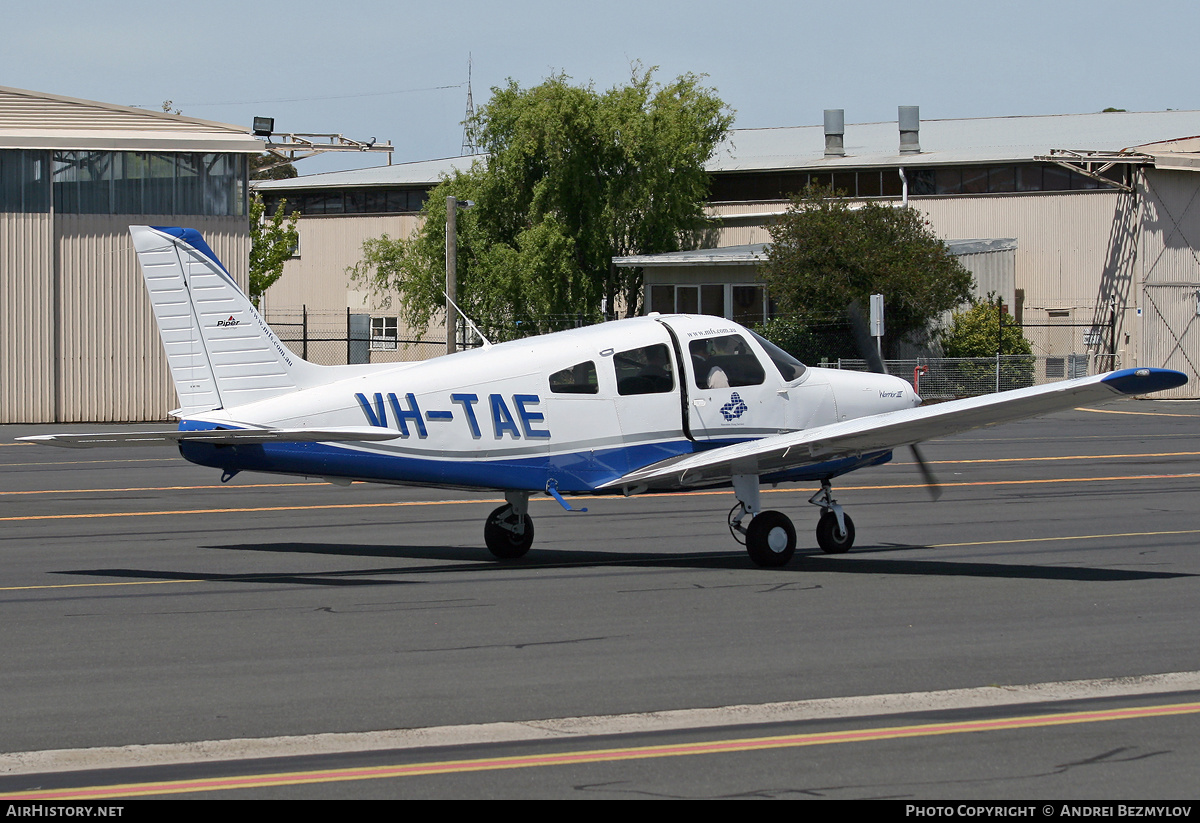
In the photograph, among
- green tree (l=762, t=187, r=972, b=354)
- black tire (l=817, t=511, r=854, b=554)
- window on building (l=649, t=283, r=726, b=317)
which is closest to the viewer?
black tire (l=817, t=511, r=854, b=554)

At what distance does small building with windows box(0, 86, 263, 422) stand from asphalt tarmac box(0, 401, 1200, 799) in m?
20.9

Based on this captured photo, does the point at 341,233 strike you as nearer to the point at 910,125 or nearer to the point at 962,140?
the point at 910,125

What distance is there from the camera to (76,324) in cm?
3788

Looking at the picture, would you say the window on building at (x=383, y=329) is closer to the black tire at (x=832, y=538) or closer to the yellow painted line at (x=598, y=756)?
the black tire at (x=832, y=538)

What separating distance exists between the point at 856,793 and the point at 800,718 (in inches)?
56.5

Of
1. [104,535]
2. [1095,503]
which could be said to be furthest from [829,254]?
[104,535]

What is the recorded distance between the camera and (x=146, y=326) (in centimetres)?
3834

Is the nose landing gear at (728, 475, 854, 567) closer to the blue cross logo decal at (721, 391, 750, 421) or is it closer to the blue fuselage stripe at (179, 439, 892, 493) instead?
the blue fuselage stripe at (179, 439, 892, 493)

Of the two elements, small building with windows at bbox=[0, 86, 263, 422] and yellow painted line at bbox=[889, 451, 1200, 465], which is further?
small building with windows at bbox=[0, 86, 263, 422]

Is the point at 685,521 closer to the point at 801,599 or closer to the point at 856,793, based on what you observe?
the point at 801,599

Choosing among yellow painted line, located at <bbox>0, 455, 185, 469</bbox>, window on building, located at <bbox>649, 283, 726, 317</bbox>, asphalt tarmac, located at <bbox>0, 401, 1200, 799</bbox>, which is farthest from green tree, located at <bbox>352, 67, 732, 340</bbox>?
asphalt tarmac, located at <bbox>0, 401, 1200, 799</bbox>

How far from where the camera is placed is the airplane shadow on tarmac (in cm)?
1279

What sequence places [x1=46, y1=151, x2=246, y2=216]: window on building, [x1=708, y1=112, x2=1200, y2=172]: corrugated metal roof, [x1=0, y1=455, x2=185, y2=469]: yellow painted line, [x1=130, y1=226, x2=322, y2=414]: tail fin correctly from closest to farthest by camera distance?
1. [x1=130, y1=226, x2=322, y2=414]: tail fin
2. [x1=0, y1=455, x2=185, y2=469]: yellow painted line
3. [x1=46, y1=151, x2=246, y2=216]: window on building
4. [x1=708, y1=112, x2=1200, y2=172]: corrugated metal roof

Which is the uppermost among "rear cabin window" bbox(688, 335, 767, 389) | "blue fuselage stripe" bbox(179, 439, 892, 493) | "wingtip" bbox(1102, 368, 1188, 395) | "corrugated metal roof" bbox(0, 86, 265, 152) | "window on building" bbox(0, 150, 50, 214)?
"corrugated metal roof" bbox(0, 86, 265, 152)
